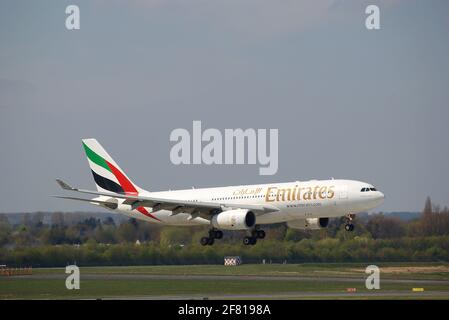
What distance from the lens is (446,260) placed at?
85625 millimetres

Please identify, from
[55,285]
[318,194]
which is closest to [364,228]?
[318,194]

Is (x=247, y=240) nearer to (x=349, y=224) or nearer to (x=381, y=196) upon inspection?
(x=349, y=224)

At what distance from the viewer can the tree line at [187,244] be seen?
88.4 m

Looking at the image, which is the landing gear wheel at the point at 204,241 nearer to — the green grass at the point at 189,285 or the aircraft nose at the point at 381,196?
the green grass at the point at 189,285

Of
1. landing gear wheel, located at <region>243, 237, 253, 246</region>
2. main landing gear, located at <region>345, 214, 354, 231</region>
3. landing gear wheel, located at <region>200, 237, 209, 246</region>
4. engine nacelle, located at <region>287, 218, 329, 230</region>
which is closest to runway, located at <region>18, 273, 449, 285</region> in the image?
main landing gear, located at <region>345, 214, 354, 231</region>

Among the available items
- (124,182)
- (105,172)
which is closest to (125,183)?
(124,182)

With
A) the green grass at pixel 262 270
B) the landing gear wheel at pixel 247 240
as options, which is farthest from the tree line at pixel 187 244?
the landing gear wheel at pixel 247 240

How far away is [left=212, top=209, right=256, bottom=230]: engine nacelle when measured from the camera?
80.2m

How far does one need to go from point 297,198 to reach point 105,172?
773 inches

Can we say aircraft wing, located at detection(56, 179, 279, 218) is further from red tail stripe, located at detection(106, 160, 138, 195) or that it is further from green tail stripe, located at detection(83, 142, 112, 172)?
green tail stripe, located at detection(83, 142, 112, 172)

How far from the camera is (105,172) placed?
91938mm
